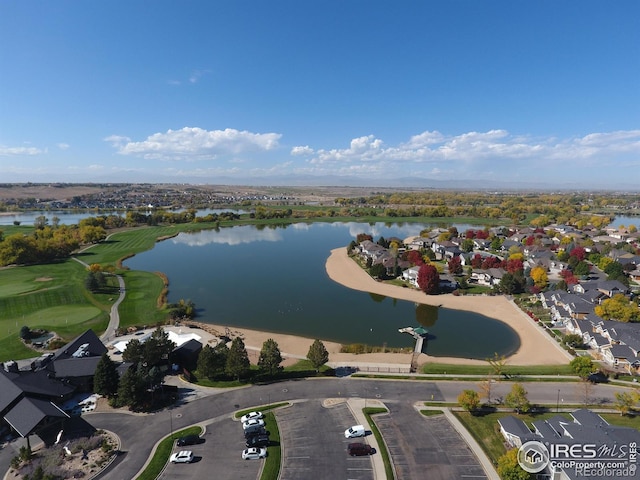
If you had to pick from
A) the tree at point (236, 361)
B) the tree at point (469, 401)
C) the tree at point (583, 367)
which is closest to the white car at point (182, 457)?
the tree at point (236, 361)

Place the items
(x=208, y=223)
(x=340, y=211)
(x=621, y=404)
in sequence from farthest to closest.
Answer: (x=340, y=211) < (x=208, y=223) < (x=621, y=404)

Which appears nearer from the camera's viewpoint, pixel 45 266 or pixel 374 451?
pixel 374 451

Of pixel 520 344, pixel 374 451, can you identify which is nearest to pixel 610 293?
pixel 520 344

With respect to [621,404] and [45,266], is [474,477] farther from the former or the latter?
[45,266]

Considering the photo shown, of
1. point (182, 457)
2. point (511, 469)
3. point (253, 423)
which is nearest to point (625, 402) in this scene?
point (511, 469)

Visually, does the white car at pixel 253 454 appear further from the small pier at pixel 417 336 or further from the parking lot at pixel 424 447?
the small pier at pixel 417 336

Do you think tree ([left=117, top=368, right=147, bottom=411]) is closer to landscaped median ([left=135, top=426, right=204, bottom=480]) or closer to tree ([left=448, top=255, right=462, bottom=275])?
landscaped median ([left=135, top=426, right=204, bottom=480])

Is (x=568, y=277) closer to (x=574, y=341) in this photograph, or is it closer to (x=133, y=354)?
(x=574, y=341)
